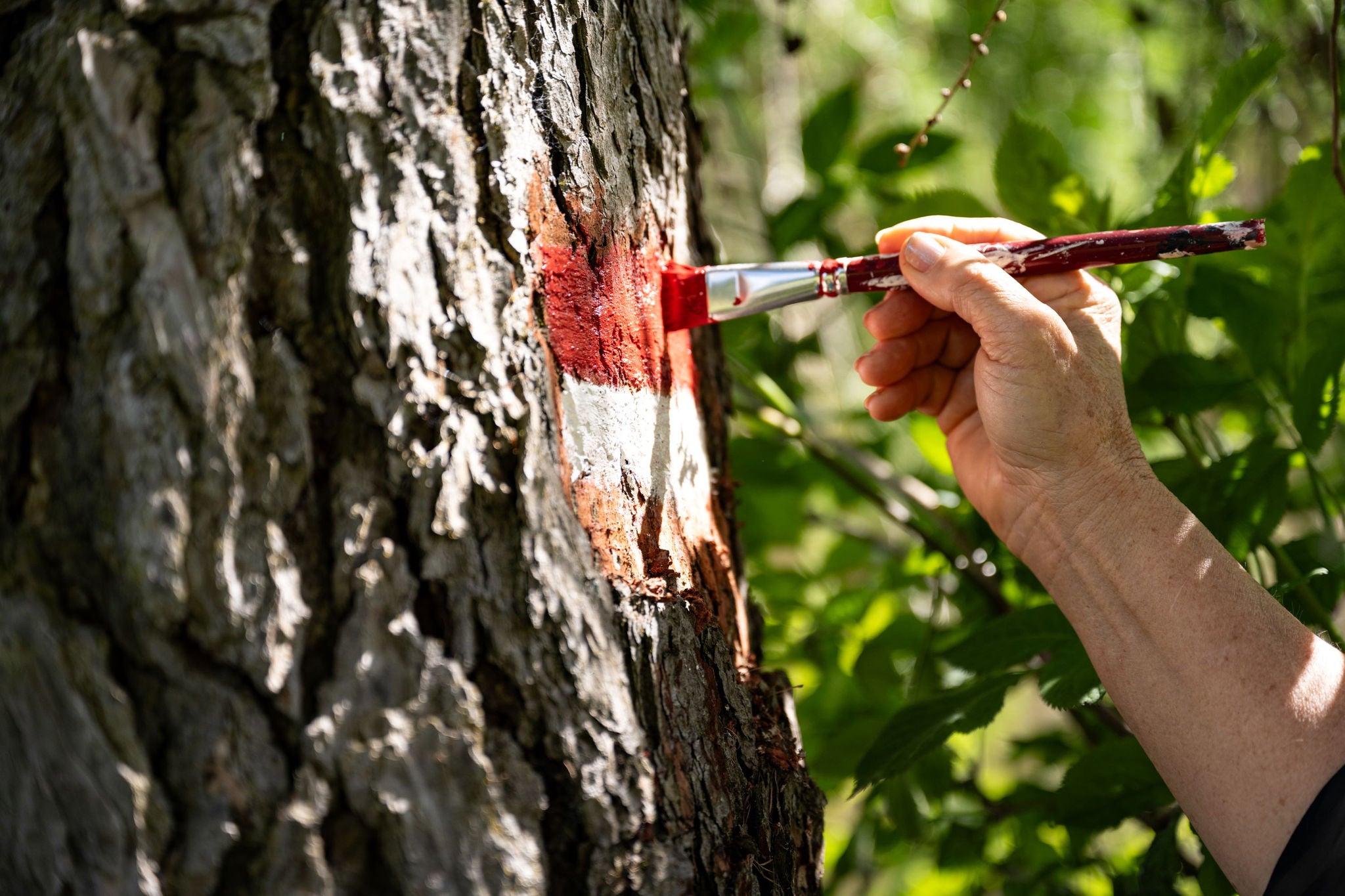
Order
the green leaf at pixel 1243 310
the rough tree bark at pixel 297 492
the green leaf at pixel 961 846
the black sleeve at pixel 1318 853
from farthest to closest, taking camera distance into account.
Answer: the green leaf at pixel 961 846, the green leaf at pixel 1243 310, the black sleeve at pixel 1318 853, the rough tree bark at pixel 297 492

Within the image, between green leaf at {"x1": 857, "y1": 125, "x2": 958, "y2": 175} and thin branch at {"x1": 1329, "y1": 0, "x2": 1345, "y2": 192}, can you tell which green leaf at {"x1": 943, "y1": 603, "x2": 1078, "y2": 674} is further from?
green leaf at {"x1": 857, "y1": 125, "x2": 958, "y2": 175}

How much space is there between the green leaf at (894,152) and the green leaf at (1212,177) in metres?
0.33

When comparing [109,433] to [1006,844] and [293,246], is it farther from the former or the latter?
[1006,844]

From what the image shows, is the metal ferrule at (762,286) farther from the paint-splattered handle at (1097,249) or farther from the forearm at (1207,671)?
the forearm at (1207,671)

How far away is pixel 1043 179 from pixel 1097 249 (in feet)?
0.85

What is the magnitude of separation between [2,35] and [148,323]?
22 centimetres

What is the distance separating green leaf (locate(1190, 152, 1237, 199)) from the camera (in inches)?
41.4

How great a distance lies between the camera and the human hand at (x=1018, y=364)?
0.84m

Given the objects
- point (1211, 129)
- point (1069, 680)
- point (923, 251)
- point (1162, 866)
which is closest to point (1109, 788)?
point (1162, 866)

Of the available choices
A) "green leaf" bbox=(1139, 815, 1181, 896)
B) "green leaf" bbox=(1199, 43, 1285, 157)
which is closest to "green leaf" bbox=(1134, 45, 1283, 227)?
"green leaf" bbox=(1199, 43, 1285, 157)

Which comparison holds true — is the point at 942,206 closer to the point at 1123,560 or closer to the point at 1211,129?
the point at 1211,129

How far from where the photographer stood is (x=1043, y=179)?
1.09 meters

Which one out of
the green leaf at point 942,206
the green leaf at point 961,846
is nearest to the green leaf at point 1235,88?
the green leaf at point 942,206

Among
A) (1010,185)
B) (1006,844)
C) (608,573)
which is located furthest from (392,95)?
(1006,844)
